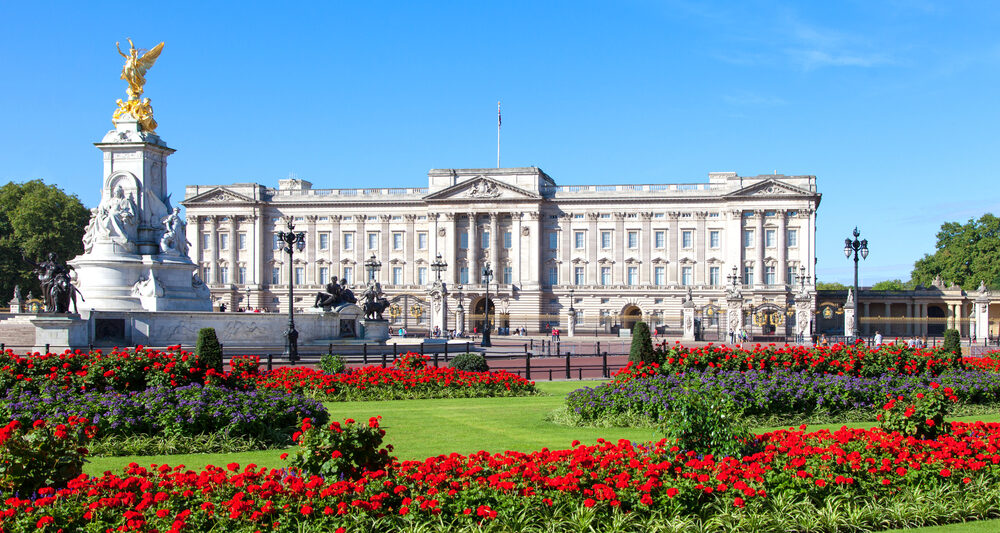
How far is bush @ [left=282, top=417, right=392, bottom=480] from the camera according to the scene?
8.50 meters

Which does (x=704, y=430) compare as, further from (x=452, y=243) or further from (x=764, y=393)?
(x=452, y=243)

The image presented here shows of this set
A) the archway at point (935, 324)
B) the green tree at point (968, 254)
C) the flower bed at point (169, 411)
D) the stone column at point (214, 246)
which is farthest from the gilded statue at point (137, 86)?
the green tree at point (968, 254)

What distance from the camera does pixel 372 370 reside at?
67.3 feet

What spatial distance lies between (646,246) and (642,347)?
64821 mm

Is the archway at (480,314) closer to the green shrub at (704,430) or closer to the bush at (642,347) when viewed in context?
the bush at (642,347)

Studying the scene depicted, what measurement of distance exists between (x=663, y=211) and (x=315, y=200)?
117ft

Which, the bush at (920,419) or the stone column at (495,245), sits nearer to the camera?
the bush at (920,419)

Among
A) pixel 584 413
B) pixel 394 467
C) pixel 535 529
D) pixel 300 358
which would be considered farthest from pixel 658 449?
pixel 300 358

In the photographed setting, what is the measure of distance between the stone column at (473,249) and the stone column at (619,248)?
13679mm

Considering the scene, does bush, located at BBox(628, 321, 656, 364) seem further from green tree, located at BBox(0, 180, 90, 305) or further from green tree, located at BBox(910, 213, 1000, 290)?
green tree, located at BBox(910, 213, 1000, 290)

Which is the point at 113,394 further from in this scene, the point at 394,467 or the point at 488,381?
the point at 488,381

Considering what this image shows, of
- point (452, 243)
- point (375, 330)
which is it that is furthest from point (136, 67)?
point (452, 243)

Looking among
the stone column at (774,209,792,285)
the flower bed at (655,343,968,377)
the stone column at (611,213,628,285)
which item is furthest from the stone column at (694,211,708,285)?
the flower bed at (655,343,968,377)

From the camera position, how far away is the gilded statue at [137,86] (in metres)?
34.2
